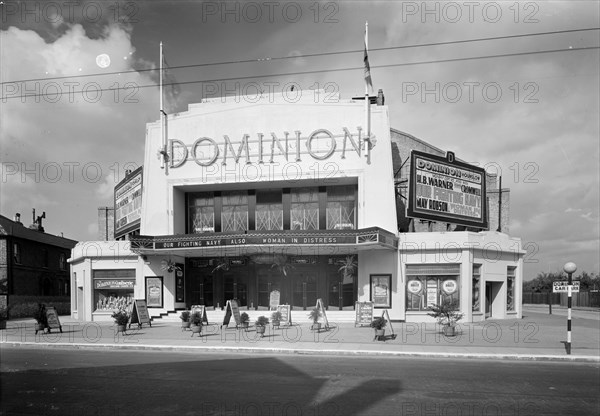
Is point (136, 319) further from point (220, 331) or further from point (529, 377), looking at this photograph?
point (529, 377)

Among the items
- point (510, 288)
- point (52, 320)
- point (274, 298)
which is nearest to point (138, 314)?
point (52, 320)

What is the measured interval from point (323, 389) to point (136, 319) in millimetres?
Answer: 14136

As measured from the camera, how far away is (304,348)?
15.2 meters

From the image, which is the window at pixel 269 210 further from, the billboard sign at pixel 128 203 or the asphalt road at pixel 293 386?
the asphalt road at pixel 293 386

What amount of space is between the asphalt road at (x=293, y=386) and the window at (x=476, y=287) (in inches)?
438

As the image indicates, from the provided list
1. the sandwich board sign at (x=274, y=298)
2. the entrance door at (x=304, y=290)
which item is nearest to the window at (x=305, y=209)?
the entrance door at (x=304, y=290)

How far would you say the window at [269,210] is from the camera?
88.1 feet

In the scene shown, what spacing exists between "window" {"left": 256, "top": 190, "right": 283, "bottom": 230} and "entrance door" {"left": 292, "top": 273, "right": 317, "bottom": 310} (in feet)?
10.9

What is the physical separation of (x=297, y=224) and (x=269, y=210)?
188cm

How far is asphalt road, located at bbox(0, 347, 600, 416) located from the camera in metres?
8.22

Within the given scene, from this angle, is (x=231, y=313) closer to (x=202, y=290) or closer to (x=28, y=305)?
(x=202, y=290)

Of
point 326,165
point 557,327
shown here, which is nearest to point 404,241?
point 326,165

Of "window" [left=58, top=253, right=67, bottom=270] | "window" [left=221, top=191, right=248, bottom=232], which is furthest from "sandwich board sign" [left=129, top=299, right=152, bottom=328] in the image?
"window" [left=58, top=253, right=67, bottom=270]

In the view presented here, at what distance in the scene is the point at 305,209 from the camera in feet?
87.2
